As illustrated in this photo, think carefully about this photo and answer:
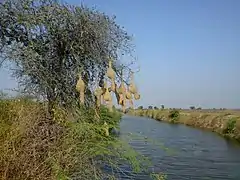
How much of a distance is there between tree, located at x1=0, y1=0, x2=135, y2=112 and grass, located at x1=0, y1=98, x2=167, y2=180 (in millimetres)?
988

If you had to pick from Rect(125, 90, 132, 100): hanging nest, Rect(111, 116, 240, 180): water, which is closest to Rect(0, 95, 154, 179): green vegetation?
Rect(125, 90, 132, 100): hanging nest

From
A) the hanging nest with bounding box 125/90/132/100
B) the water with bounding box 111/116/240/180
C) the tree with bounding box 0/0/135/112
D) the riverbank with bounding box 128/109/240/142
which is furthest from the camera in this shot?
the riverbank with bounding box 128/109/240/142

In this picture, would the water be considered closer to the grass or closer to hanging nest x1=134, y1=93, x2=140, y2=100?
the grass

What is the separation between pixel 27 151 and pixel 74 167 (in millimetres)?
1056

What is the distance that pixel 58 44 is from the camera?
8.53m

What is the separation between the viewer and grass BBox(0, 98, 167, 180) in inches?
217

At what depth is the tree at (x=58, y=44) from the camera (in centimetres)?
814

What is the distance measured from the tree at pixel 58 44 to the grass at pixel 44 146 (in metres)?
0.99

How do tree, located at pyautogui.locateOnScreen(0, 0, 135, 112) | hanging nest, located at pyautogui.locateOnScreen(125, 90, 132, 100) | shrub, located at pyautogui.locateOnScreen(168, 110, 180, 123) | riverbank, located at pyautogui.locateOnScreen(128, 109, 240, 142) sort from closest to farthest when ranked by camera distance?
hanging nest, located at pyautogui.locateOnScreen(125, 90, 132, 100), tree, located at pyautogui.locateOnScreen(0, 0, 135, 112), riverbank, located at pyautogui.locateOnScreen(128, 109, 240, 142), shrub, located at pyautogui.locateOnScreen(168, 110, 180, 123)

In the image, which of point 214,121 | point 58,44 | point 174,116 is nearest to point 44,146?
point 58,44

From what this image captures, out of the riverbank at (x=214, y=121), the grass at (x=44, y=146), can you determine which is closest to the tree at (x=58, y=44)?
the grass at (x=44, y=146)

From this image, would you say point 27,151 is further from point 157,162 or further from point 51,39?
point 157,162

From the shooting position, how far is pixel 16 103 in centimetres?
631

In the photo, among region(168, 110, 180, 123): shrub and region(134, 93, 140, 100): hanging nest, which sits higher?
region(168, 110, 180, 123): shrub
